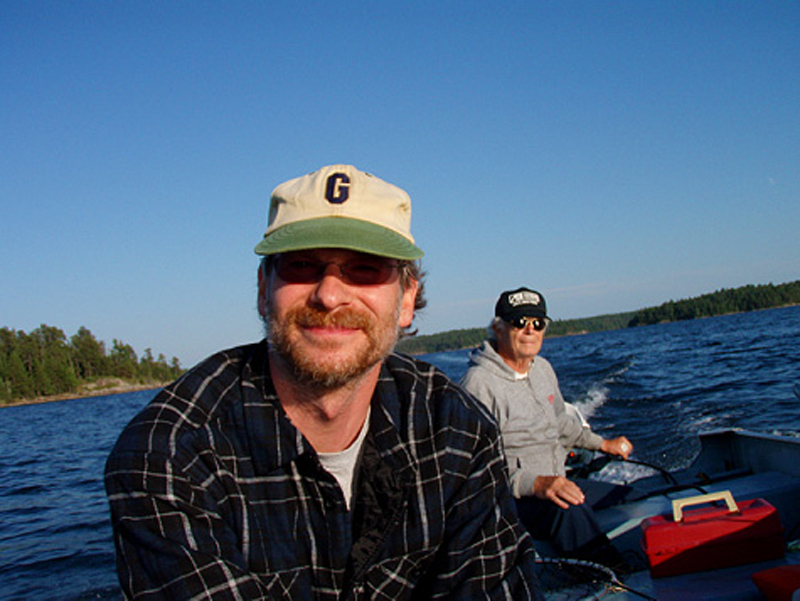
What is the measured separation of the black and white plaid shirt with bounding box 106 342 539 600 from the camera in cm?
154

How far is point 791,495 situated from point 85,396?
4795 inches

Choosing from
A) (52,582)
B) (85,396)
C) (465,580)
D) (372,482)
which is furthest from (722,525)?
(85,396)

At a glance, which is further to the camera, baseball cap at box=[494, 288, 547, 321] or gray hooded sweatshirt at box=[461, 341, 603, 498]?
baseball cap at box=[494, 288, 547, 321]

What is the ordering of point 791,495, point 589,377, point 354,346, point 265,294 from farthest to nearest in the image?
point 589,377 → point 791,495 → point 265,294 → point 354,346

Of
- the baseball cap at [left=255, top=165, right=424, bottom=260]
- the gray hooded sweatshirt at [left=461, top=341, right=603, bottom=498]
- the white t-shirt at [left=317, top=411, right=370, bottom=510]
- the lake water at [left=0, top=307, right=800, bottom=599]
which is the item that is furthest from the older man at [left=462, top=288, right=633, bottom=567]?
the lake water at [left=0, top=307, right=800, bottom=599]

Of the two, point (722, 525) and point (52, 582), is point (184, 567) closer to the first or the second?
point (722, 525)

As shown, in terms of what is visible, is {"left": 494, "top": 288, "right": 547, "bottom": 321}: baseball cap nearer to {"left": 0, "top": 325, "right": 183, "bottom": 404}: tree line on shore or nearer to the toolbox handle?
the toolbox handle

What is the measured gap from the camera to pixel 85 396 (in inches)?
4281

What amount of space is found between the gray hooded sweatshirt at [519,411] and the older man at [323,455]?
232 cm

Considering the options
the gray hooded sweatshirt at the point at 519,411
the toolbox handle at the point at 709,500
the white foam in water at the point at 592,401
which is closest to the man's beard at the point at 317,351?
the toolbox handle at the point at 709,500

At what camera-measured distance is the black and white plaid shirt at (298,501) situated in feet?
5.05

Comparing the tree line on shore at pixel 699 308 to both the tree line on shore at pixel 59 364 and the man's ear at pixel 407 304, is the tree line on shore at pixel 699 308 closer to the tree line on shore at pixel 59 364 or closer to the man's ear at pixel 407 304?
the tree line on shore at pixel 59 364

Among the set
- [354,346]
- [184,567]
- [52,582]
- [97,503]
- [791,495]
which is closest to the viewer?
[184,567]

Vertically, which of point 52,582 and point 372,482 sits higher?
point 372,482
